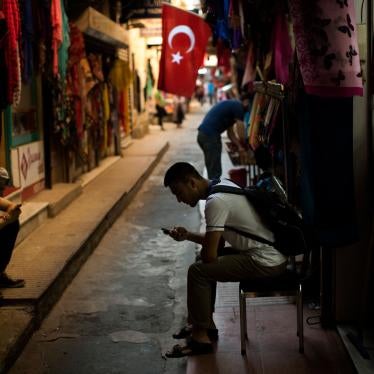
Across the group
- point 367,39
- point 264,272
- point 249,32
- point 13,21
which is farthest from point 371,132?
point 249,32

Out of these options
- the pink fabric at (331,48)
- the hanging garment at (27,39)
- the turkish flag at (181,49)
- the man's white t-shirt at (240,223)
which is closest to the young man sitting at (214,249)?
the man's white t-shirt at (240,223)

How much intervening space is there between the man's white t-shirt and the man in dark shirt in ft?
16.9

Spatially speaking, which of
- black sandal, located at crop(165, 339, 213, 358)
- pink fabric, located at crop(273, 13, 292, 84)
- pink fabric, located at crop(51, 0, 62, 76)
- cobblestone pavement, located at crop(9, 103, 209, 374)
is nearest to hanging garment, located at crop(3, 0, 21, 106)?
pink fabric, located at crop(51, 0, 62, 76)

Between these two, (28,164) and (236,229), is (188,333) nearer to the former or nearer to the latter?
(236,229)

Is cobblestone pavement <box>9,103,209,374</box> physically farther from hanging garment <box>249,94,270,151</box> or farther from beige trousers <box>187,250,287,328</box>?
hanging garment <box>249,94,270,151</box>

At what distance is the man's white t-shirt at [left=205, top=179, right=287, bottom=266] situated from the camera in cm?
426

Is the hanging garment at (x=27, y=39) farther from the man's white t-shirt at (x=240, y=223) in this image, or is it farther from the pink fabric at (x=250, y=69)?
the man's white t-shirt at (x=240, y=223)

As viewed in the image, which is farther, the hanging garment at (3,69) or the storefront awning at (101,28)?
the storefront awning at (101,28)

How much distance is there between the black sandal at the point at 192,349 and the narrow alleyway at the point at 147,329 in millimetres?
57

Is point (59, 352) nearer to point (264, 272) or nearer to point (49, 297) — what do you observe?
point (49, 297)

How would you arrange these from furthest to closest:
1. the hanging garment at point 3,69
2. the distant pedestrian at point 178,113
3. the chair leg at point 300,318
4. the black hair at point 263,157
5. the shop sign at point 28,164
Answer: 1. the distant pedestrian at point 178,113
2. the shop sign at point 28,164
3. the black hair at point 263,157
4. the hanging garment at point 3,69
5. the chair leg at point 300,318

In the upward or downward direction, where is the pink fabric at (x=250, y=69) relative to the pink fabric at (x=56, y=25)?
downward

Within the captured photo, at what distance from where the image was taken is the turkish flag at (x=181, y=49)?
8.80 metres

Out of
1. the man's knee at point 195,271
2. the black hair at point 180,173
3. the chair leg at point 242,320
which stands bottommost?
the chair leg at point 242,320
